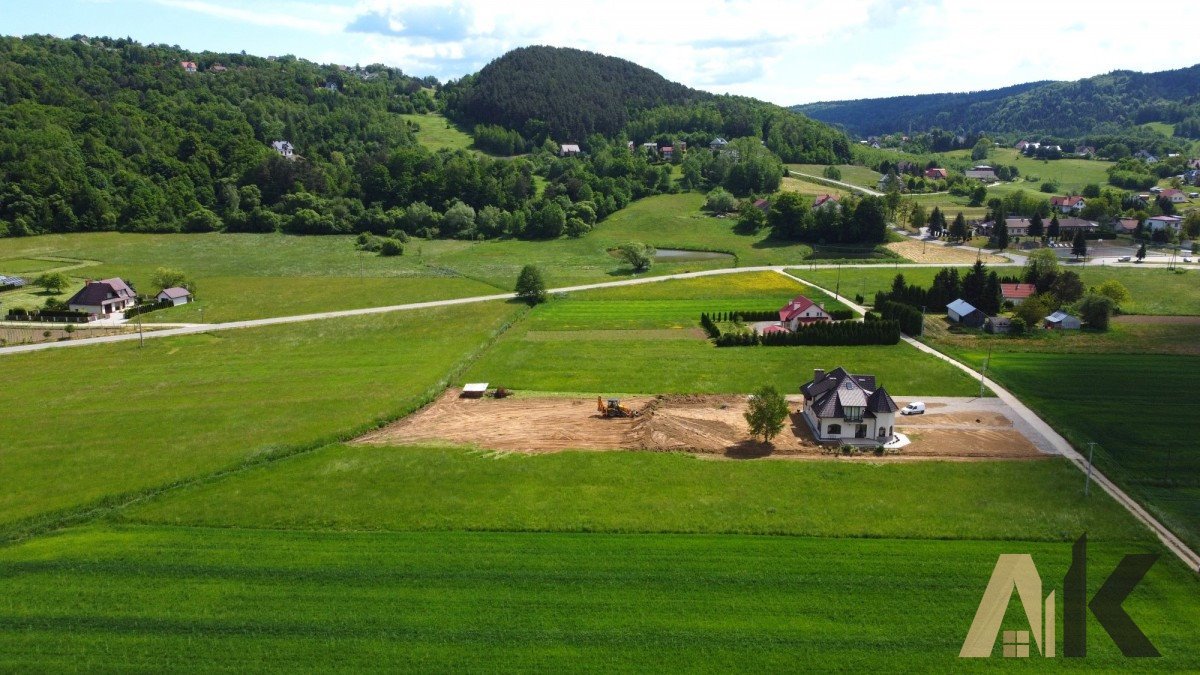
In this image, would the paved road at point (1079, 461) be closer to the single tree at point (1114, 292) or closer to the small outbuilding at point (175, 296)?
the single tree at point (1114, 292)

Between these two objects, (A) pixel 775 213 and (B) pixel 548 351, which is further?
(A) pixel 775 213

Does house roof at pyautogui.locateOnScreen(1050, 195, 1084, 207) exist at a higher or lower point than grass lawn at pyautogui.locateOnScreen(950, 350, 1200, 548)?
higher

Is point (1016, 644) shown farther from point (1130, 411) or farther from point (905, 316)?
point (905, 316)

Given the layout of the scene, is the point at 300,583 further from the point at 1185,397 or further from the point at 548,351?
the point at 1185,397

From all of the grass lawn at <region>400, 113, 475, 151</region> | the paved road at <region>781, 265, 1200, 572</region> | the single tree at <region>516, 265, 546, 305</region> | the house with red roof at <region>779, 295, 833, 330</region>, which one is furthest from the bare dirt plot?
the grass lawn at <region>400, 113, 475, 151</region>

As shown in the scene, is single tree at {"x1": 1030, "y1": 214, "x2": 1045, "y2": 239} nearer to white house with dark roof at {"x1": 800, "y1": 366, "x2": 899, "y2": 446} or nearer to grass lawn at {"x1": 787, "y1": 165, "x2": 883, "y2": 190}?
grass lawn at {"x1": 787, "y1": 165, "x2": 883, "y2": 190}

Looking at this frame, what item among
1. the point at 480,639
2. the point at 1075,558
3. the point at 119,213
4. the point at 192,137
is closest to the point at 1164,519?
the point at 1075,558

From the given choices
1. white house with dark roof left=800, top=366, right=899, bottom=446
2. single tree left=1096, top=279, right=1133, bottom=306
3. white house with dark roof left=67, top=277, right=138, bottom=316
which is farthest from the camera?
single tree left=1096, top=279, right=1133, bottom=306
